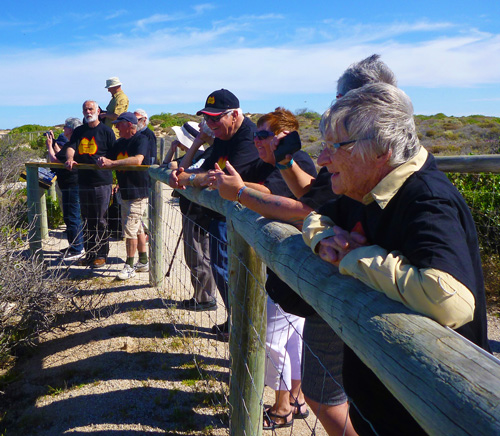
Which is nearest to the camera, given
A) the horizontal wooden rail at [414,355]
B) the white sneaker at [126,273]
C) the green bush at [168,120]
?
the horizontal wooden rail at [414,355]

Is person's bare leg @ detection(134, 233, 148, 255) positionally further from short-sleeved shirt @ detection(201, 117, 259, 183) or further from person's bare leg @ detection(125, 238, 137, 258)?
short-sleeved shirt @ detection(201, 117, 259, 183)

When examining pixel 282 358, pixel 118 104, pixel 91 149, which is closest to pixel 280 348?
pixel 282 358

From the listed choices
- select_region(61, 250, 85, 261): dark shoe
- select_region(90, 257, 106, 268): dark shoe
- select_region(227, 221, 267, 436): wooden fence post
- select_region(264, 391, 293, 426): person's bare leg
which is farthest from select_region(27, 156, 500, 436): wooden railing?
select_region(90, 257, 106, 268): dark shoe

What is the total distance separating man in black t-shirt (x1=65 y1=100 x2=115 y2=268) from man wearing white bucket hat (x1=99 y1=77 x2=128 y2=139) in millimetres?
1590

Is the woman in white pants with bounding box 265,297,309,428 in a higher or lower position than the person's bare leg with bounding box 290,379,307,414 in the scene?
higher

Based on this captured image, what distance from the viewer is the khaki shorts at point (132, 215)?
5703 mm

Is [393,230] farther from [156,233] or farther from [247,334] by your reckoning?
[156,233]

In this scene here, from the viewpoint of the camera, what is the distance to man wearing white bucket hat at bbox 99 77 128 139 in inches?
305

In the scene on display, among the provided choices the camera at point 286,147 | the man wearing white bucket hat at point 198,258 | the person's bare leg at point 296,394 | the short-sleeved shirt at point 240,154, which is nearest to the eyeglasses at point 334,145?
the camera at point 286,147

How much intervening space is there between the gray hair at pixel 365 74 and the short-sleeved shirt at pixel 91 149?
175 inches

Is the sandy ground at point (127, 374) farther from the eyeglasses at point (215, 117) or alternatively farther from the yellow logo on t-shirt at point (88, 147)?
the yellow logo on t-shirt at point (88, 147)

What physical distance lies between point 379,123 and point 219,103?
2351mm

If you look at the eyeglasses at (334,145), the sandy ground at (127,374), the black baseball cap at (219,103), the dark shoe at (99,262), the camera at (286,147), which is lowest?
the sandy ground at (127,374)

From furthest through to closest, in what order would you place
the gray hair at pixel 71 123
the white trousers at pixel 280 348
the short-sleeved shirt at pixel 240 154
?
the gray hair at pixel 71 123 < the short-sleeved shirt at pixel 240 154 < the white trousers at pixel 280 348
